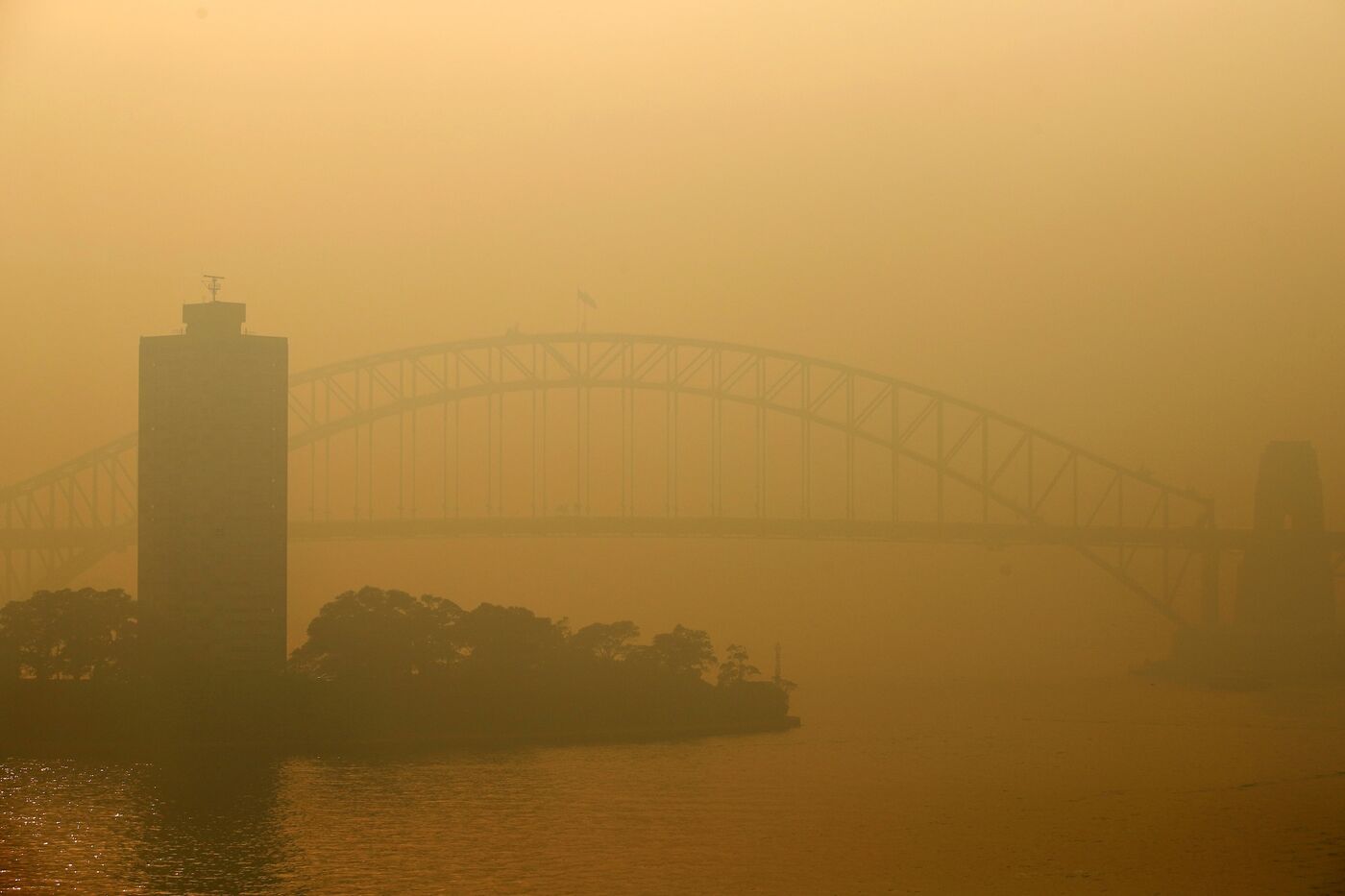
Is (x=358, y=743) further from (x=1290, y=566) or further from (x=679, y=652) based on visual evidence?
(x=1290, y=566)

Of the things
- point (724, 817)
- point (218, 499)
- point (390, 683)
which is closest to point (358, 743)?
point (390, 683)

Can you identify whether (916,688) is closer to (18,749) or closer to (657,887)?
(18,749)

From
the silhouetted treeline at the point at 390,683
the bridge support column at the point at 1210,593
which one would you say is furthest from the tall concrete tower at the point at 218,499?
the bridge support column at the point at 1210,593

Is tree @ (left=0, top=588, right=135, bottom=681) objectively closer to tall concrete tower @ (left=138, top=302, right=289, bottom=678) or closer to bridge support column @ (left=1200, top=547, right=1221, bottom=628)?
tall concrete tower @ (left=138, top=302, right=289, bottom=678)

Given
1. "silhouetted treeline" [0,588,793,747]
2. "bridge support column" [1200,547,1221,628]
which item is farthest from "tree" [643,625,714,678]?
"bridge support column" [1200,547,1221,628]

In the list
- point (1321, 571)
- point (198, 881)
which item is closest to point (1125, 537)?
point (1321, 571)

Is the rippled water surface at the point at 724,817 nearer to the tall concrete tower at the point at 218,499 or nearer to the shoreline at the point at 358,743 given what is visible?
the shoreline at the point at 358,743

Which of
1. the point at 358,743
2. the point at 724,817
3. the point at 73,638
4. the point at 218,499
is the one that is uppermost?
the point at 218,499
